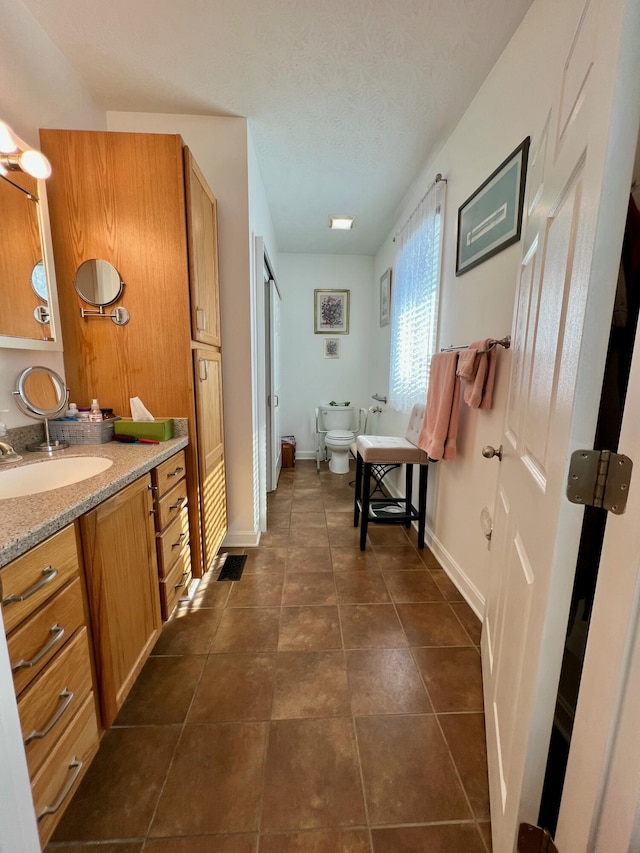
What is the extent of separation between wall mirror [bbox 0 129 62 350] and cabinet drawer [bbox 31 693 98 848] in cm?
122

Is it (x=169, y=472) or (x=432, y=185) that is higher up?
A: (x=432, y=185)

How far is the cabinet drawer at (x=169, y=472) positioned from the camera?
135 cm

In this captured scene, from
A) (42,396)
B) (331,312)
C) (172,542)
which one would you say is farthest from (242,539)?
(331,312)

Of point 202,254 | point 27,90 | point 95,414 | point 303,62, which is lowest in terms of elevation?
point 95,414

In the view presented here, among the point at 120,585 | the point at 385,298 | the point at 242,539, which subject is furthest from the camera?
the point at 385,298

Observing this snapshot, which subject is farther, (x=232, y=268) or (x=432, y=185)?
(x=432, y=185)

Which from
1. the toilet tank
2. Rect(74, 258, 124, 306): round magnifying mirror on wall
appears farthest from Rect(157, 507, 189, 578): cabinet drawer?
the toilet tank

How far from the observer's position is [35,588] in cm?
73

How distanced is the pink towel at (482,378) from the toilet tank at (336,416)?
256 cm

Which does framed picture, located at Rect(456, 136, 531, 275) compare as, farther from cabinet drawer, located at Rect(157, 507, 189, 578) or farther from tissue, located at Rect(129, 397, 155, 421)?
cabinet drawer, located at Rect(157, 507, 189, 578)

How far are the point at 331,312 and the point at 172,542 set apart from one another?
3.51 meters

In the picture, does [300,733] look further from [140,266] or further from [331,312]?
[331,312]

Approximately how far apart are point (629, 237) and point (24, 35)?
7.20ft

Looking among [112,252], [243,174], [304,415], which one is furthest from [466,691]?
[304,415]
